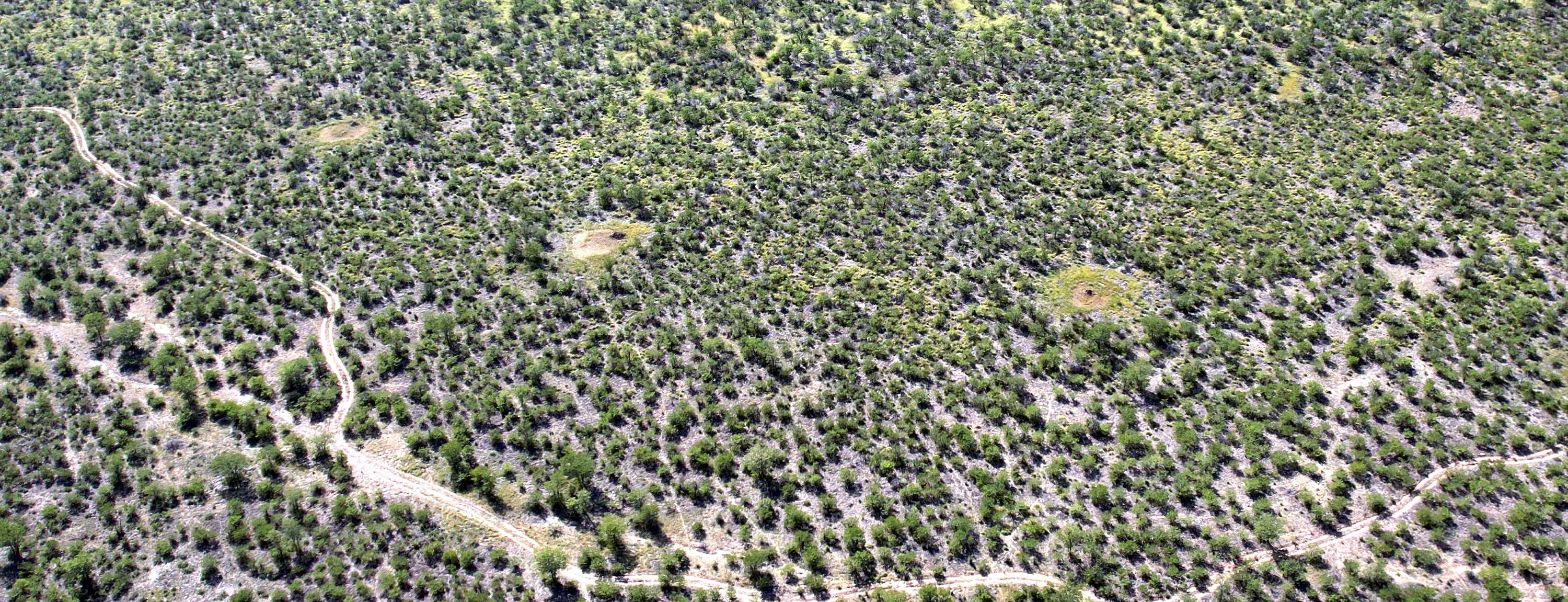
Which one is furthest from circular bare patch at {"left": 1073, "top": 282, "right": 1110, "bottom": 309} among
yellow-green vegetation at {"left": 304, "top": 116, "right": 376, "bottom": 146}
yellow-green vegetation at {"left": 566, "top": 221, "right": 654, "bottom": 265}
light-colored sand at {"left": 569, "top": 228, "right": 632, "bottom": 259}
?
yellow-green vegetation at {"left": 304, "top": 116, "right": 376, "bottom": 146}

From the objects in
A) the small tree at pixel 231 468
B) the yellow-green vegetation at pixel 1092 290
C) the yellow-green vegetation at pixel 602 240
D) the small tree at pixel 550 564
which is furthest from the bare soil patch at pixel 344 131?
the yellow-green vegetation at pixel 1092 290

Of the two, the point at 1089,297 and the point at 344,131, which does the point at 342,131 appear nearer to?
the point at 344,131

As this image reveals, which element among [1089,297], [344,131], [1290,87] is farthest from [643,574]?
[1290,87]

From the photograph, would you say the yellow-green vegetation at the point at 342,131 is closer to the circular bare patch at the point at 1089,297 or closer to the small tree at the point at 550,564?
Answer: the small tree at the point at 550,564

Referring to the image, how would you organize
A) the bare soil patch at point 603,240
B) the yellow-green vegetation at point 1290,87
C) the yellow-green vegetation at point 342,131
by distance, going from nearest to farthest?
the bare soil patch at point 603,240 → the yellow-green vegetation at point 342,131 → the yellow-green vegetation at point 1290,87

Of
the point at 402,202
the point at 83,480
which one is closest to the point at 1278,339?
the point at 402,202

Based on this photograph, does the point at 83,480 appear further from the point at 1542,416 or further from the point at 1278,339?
the point at 1542,416

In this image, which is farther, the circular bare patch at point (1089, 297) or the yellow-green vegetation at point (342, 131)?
the yellow-green vegetation at point (342, 131)
